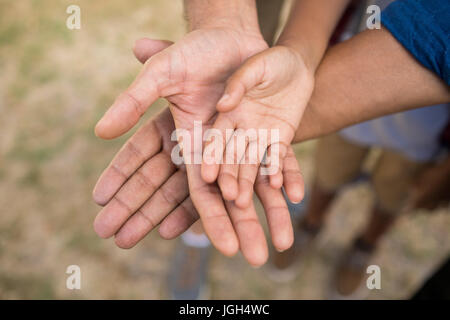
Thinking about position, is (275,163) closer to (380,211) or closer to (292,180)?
(292,180)

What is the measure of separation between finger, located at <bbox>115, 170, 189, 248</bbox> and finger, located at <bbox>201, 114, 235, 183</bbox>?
13 cm

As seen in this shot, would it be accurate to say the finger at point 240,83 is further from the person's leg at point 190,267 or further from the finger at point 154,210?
the person's leg at point 190,267

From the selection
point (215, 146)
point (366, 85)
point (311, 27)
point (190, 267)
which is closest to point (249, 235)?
point (215, 146)

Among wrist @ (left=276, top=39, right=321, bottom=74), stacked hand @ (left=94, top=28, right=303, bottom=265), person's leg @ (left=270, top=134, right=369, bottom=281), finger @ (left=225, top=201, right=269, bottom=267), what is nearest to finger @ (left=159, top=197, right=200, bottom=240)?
stacked hand @ (left=94, top=28, right=303, bottom=265)

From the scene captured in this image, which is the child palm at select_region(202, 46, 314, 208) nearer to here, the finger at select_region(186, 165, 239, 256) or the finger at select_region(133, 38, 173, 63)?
the finger at select_region(186, 165, 239, 256)

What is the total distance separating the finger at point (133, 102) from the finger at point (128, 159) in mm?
123

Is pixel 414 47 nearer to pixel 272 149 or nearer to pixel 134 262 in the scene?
pixel 272 149

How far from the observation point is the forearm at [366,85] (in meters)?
0.93

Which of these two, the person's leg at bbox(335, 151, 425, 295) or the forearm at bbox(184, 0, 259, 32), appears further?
the person's leg at bbox(335, 151, 425, 295)

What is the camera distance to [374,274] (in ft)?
5.25

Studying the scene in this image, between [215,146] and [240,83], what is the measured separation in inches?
5.3

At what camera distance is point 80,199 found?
1661 millimetres

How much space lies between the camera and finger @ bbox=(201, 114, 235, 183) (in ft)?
2.64

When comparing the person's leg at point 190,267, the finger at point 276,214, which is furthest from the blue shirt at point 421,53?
the person's leg at point 190,267
